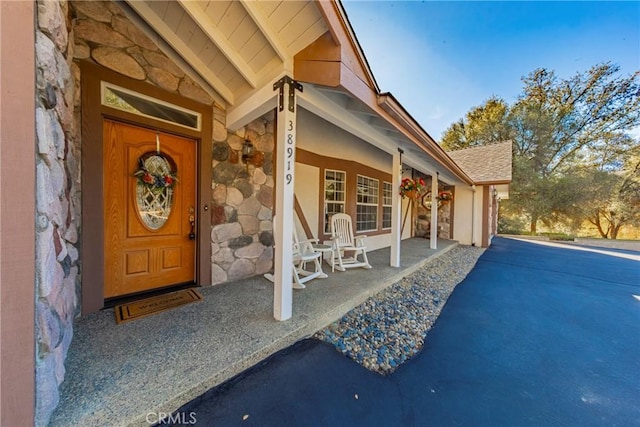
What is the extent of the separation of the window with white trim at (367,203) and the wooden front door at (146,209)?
12.6 feet

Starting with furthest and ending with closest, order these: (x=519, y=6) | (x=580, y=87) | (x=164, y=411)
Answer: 1. (x=580, y=87)
2. (x=519, y=6)
3. (x=164, y=411)

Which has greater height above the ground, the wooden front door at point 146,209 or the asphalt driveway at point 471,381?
the wooden front door at point 146,209

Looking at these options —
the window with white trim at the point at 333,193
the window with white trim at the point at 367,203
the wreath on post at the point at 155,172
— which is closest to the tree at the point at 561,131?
the window with white trim at the point at 367,203

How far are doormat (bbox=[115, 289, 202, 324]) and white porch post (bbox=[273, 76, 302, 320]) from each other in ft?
3.65

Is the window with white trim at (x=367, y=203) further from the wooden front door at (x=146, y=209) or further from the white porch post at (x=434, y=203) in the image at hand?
the wooden front door at (x=146, y=209)

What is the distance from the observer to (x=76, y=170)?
2.10 meters

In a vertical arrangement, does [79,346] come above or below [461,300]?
above

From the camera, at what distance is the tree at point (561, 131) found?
13.3 meters

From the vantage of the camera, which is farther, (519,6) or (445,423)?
(519,6)

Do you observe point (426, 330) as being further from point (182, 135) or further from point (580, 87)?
point (580, 87)

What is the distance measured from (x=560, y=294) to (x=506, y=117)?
1643 centimetres

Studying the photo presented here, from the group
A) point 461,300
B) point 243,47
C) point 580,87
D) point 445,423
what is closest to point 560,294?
point 461,300

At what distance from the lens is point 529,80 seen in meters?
16.2

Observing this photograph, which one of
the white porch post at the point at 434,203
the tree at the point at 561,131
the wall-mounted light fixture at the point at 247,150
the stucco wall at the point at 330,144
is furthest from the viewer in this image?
the tree at the point at 561,131
